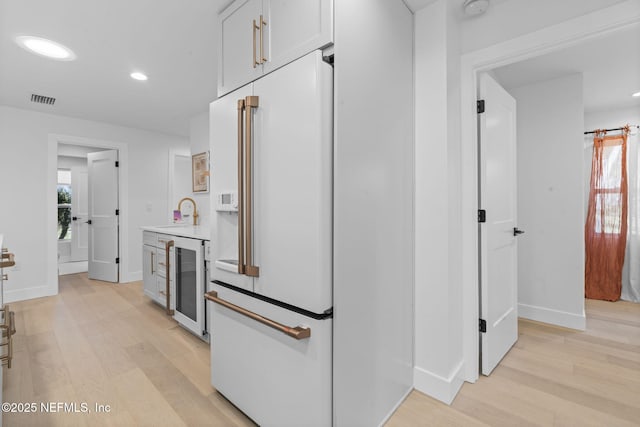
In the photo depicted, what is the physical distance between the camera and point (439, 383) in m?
1.77

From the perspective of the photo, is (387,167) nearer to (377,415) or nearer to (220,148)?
(220,148)

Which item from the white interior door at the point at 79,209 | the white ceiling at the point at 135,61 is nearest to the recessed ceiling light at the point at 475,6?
the white ceiling at the point at 135,61

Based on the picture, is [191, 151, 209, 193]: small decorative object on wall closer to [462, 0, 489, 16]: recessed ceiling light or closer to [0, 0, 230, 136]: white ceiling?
[0, 0, 230, 136]: white ceiling

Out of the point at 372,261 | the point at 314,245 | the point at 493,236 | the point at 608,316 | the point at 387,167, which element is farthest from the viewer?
the point at 608,316

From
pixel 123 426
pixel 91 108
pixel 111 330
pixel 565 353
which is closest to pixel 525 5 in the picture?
pixel 565 353

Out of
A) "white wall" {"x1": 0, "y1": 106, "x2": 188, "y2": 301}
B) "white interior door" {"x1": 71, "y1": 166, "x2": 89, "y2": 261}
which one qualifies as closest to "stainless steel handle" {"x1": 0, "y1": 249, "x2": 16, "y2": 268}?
"white wall" {"x1": 0, "y1": 106, "x2": 188, "y2": 301}

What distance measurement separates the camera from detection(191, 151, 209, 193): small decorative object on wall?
12.8ft

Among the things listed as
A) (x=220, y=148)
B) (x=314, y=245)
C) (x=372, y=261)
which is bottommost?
(x=372, y=261)

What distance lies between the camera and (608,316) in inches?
122

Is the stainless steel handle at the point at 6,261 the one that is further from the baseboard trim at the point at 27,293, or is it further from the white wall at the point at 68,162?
→ the white wall at the point at 68,162

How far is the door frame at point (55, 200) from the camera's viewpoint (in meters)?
3.94

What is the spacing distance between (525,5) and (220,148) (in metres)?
1.93

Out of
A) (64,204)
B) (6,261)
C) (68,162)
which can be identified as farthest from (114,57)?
(64,204)

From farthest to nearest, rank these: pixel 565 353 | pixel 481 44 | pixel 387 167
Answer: pixel 565 353 < pixel 481 44 < pixel 387 167
